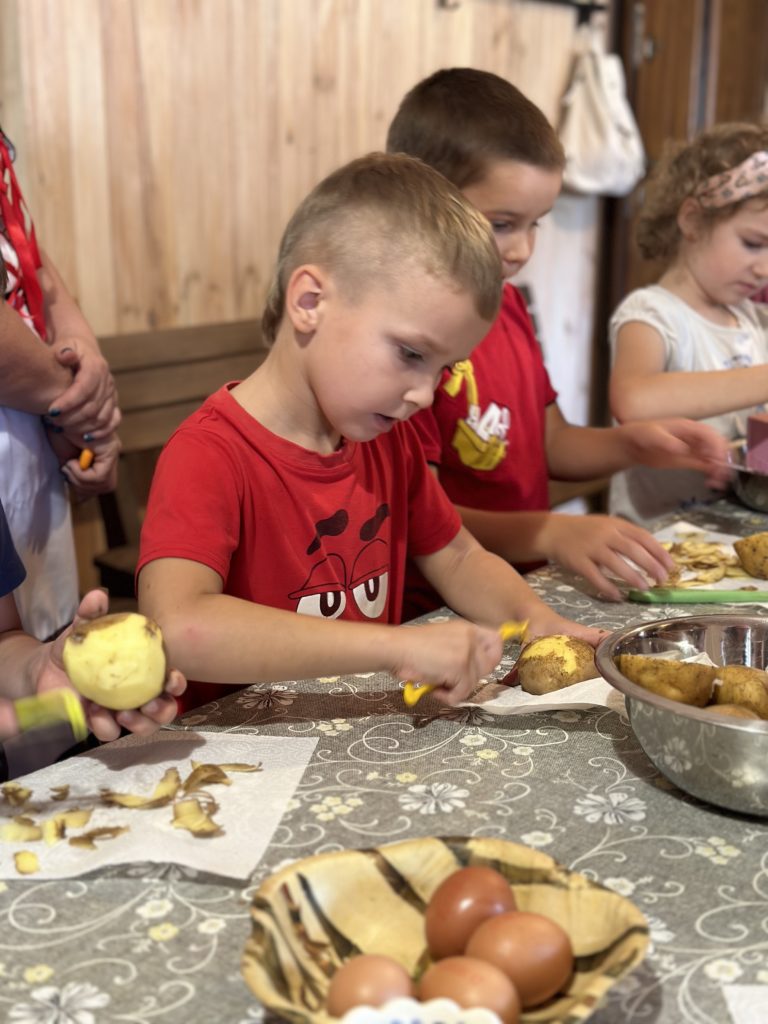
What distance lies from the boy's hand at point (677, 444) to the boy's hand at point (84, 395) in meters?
0.80

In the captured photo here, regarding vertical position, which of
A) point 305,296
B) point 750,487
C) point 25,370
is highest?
point 305,296

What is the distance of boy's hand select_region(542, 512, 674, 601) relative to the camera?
140cm

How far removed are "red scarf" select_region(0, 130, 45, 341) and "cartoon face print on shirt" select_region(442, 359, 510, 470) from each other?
0.63 meters

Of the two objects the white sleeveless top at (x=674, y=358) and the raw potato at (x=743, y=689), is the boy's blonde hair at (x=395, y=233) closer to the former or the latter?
the raw potato at (x=743, y=689)

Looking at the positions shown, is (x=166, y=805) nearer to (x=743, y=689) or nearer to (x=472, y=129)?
(x=743, y=689)

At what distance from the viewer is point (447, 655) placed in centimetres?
101

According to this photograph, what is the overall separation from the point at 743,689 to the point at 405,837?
1.02 ft

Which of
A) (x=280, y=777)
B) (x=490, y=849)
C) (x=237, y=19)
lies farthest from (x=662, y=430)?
(x=237, y=19)

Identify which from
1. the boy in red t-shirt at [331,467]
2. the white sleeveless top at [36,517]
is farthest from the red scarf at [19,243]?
the boy in red t-shirt at [331,467]

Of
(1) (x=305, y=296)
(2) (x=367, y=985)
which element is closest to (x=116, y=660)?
(2) (x=367, y=985)

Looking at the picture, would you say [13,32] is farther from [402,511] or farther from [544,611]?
[544,611]

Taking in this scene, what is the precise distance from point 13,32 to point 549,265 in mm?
2419

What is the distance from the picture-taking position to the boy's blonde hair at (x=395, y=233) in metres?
1.16

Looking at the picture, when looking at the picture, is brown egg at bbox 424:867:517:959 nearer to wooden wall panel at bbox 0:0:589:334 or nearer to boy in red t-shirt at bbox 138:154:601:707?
boy in red t-shirt at bbox 138:154:601:707
